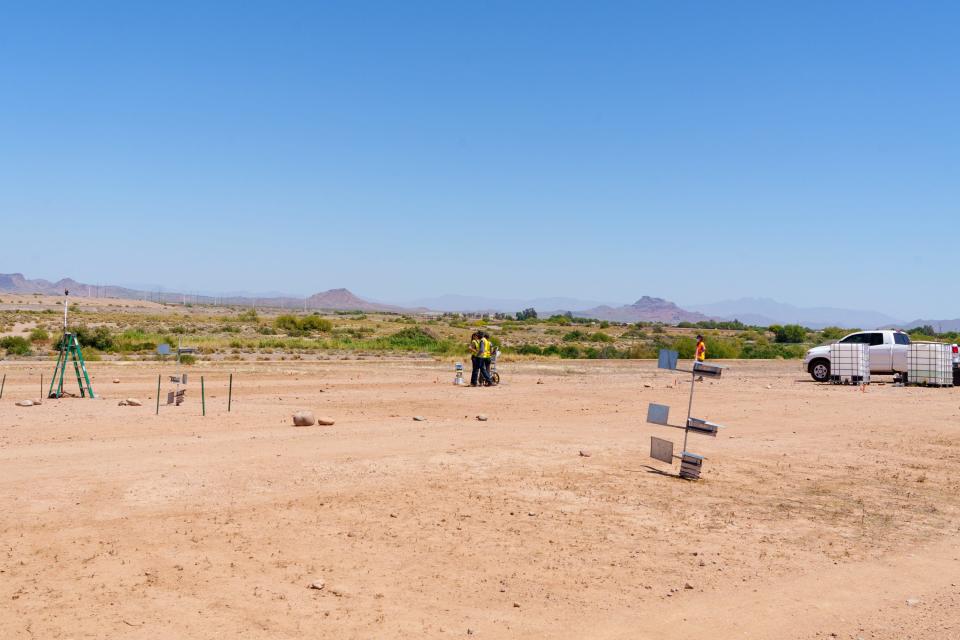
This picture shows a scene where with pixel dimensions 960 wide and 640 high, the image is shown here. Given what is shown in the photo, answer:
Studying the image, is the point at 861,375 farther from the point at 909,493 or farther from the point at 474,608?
the point at 474,608

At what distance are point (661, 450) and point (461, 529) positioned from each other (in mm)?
5082

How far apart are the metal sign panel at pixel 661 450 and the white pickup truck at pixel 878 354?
71.3 ft

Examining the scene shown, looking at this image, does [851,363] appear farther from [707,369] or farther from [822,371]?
[707,369]

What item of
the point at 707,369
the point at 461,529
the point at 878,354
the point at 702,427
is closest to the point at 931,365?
the point at 878,354

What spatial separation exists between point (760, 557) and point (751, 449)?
711 centimetres

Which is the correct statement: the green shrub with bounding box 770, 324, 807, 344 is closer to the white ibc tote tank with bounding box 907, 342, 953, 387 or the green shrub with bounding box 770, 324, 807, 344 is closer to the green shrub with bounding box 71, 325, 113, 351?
the white ibc tote tank with bounding box 907, 342, 953, 387

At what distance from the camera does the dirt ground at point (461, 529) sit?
758cm

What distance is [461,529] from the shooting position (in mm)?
10078

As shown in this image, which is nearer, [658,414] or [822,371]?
[658,414]

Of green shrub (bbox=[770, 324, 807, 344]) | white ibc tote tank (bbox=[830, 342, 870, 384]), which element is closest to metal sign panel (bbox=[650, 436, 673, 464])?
white ibc tote tank (bbox=[830, 342, 870, 384])

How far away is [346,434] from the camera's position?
651 inches

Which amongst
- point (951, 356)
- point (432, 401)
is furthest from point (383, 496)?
point (951, 356)

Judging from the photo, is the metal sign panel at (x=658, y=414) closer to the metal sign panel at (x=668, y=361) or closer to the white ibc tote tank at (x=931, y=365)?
the metal sign panel at (x=668, y=361)

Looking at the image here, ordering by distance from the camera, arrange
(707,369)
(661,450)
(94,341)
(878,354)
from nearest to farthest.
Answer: (707,369) → (661,450) → (878,354) → (94,341)
